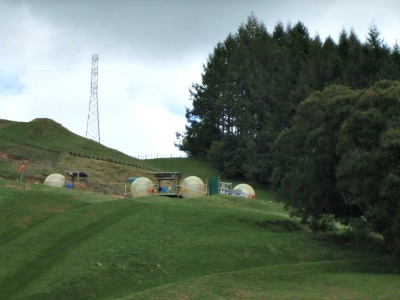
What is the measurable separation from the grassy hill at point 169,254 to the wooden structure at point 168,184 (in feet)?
28.5

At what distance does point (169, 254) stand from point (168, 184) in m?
27.8

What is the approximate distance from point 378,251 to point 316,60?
53.5 metres

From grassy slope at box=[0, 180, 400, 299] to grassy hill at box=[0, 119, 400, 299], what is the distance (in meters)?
0.05

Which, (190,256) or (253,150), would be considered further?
(253,150)

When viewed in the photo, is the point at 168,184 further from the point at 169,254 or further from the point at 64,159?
the point at 64,159

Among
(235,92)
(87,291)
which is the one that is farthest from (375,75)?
(87,291)

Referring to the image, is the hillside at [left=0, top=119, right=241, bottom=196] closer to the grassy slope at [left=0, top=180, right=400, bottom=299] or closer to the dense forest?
the dense forest

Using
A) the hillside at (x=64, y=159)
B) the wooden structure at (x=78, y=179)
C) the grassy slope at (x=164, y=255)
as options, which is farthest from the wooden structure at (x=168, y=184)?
the grassy slope at (x=164, y=255)

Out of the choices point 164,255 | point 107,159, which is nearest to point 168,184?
point 164,255

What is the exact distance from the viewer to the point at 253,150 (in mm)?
95125

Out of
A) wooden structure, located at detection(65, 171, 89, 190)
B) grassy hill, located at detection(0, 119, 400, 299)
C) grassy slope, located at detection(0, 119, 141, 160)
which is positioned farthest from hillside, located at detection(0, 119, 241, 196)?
grassy hill, located at detection(0, 119, 400, 299)

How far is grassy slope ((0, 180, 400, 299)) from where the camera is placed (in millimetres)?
29766

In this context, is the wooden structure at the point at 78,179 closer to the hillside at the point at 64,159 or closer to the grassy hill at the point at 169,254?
the hillside at the point at 64,159

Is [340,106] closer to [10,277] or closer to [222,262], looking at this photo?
[222,262]
